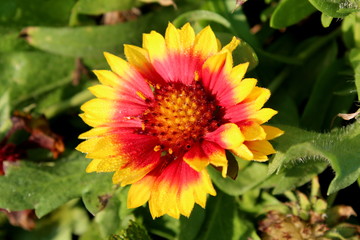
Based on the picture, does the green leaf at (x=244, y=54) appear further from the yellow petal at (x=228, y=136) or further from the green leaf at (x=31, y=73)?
the green leaf at (x=31, y=73)

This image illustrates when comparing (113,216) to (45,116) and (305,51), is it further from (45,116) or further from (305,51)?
(305,51)

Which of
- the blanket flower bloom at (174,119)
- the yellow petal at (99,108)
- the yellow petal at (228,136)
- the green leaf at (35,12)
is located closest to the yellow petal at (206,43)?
the blanket flower bloom at (174,119)

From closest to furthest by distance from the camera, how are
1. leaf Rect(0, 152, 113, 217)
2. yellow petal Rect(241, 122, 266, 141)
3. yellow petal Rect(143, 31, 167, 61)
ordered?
yellow petal Rect(241, 122, 266, 141)
yellow petal Rect(143, 31, 167, 61)
leaf Rect(0, 152, 113, 217)

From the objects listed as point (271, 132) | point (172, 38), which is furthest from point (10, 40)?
point (271, 132)

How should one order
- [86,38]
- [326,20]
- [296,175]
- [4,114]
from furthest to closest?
[4,114]
[86,38]
[296,175]
[326,20]

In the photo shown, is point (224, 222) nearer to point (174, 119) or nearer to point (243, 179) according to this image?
point (243, 179)

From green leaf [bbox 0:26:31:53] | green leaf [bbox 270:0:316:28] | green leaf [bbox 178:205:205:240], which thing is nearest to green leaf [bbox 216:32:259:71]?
green leaf [bbox 270:0:316:28]

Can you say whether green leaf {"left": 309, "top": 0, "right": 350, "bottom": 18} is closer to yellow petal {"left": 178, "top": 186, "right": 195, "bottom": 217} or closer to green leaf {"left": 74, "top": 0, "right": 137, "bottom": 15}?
yellow petal {"left": 178, "top": 186, "right": 195, "bottom": 217}
